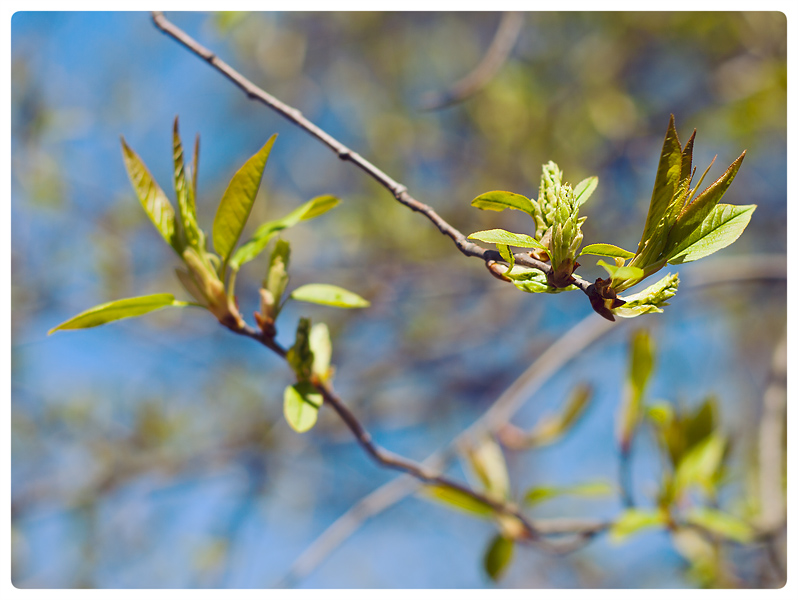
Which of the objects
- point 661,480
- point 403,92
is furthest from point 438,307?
point 661,480

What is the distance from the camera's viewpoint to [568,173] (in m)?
2.23

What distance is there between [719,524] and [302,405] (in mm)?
891

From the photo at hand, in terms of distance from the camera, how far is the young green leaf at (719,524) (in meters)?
1.09

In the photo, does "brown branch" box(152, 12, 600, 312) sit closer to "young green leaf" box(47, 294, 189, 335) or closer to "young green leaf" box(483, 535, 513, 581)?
"young green leaf" box(47, 294, 189, 335)

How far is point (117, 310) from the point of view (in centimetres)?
67

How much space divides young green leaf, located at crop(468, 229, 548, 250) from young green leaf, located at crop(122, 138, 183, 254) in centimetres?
40

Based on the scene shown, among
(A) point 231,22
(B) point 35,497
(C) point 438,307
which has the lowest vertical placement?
(B) point 35,497

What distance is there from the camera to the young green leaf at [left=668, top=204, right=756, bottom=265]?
534mm

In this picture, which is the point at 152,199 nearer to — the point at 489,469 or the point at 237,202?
the point at 237,202

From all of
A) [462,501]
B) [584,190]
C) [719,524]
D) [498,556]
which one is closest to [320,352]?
[584,190]

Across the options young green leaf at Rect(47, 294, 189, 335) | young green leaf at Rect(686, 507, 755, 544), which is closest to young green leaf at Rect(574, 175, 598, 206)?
young green leaf at Rect(47, 294, 189, 335)

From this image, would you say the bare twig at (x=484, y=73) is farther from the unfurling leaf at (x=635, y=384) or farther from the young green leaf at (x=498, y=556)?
the young green leaf at (x=498, y=556)

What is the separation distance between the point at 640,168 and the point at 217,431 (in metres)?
2.26

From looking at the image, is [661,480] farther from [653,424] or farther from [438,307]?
[438,307]
